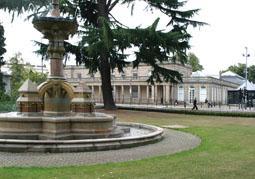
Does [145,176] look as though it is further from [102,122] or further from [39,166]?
[102,122]

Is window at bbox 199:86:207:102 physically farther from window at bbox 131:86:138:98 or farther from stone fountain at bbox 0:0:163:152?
stone fountain at bbox 0:0:163:152

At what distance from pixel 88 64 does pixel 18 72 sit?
155ft

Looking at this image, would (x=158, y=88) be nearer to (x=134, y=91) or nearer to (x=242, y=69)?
(x=134, y=91)

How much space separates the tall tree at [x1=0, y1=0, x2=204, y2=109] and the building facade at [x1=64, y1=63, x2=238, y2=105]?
4627 centimetres

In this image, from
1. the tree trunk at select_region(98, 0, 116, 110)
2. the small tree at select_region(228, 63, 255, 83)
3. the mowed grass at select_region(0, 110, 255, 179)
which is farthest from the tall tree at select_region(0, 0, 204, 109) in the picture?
the small tree at select_region(228, 63, 255, 83)

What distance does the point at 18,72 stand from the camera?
83188mm

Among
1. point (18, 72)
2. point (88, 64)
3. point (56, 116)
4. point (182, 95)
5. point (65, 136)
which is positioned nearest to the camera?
point (65, 136)

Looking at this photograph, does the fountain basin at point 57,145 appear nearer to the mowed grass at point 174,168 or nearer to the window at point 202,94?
the mowed grass at point 174,168

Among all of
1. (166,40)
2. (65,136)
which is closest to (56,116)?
(65,136)

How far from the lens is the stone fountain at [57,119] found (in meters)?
13.5

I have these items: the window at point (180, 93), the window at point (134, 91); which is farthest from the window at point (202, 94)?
the window at point (134, 91)

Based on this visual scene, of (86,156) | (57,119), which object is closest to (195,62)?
(57,119)

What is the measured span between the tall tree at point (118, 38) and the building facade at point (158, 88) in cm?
4627

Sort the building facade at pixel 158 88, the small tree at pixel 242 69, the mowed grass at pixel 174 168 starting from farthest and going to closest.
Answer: the small tree at pixel 242 69 < the building facade at pixel 158 88 < the mowed grass at pixel 174 168
